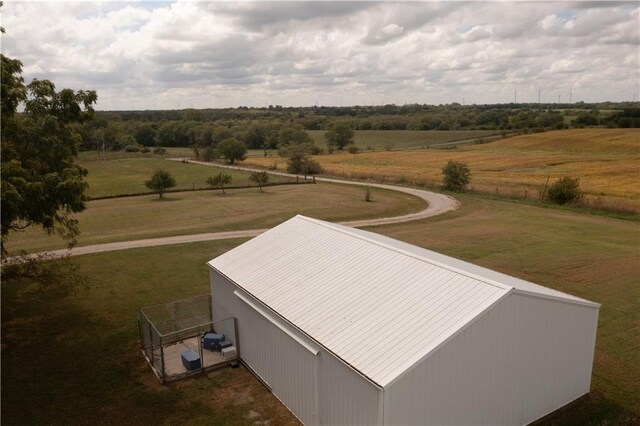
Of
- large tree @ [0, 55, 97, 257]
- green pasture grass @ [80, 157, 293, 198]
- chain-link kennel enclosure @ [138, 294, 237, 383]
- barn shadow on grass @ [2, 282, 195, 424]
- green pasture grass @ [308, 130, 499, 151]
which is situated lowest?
green pasture grass @ [80, 157, 293, 198]

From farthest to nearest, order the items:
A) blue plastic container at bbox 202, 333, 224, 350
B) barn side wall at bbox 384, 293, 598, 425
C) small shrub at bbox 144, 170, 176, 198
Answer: small shrub at bbox 144, 170, 176, 198
blue plastic container at bbox 202, 333, 224, 350
barn side wall at bbox 384, 293, 598, 425

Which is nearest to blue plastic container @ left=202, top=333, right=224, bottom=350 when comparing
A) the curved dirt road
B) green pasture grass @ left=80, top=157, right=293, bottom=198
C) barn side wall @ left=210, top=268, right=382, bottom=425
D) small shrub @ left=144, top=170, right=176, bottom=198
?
barn side wall @ left=210, top=268, right=382, bottom=425

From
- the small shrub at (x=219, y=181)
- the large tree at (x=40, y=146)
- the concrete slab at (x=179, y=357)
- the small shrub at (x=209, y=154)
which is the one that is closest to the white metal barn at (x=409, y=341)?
the concrete slab at (x=179, y=357)

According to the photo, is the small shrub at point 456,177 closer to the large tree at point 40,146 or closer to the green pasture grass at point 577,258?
the green pasture grass at point 577,258

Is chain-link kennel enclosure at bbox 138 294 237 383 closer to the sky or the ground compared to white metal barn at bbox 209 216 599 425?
closer to the ground

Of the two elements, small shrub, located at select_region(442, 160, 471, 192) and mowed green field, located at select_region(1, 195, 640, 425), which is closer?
Answer: mowed green field, located at select_region(1, 195, 640, 425)

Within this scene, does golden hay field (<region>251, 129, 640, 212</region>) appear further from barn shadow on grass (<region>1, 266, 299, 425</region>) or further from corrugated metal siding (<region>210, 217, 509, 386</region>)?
barn shadow on grass (<region>1, 266, 299, 425</region>)

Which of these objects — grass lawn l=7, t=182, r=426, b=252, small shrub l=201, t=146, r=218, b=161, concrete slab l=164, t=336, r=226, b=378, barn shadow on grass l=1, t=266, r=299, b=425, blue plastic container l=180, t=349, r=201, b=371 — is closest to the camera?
barn shadow on grass l=1, t=266, r=299, b=425

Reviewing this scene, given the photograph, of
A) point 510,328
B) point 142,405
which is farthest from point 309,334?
point 142,405
